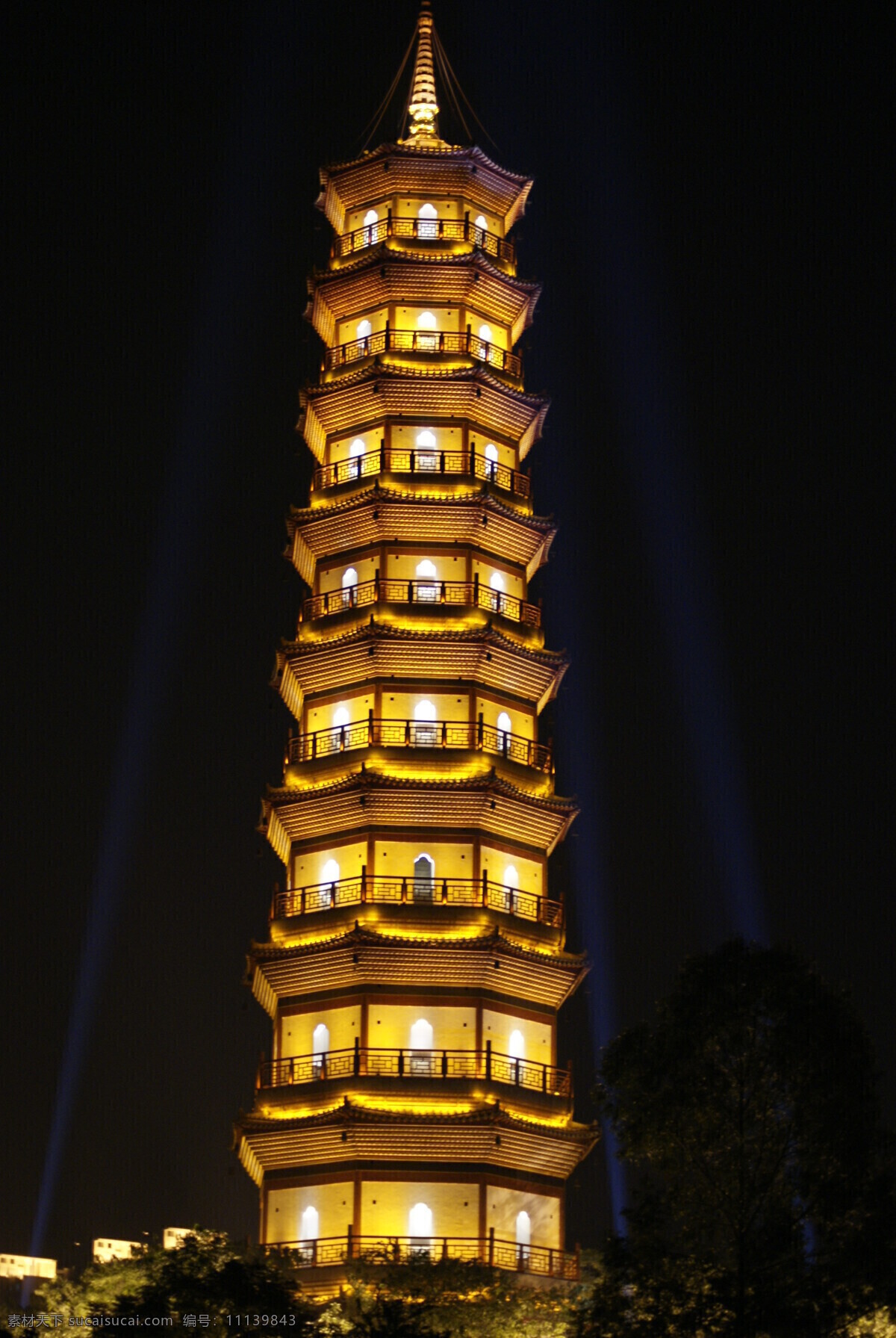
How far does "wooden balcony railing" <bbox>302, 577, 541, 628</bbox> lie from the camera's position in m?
44.0

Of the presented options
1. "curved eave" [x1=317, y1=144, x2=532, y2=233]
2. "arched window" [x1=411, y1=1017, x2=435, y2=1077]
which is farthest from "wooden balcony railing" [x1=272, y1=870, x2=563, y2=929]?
"curved eave" [x1=317, y1=144, x2=532, y2=233]

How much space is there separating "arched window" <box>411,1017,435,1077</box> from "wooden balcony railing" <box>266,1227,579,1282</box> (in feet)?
10.9

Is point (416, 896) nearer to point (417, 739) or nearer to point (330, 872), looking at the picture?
point (330, 872)

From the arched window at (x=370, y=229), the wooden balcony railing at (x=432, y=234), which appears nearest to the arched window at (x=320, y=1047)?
the wooden balcony railing at (x=432, y=234)

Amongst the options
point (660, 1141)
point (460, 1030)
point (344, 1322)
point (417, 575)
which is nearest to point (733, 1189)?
point (660, 1141)

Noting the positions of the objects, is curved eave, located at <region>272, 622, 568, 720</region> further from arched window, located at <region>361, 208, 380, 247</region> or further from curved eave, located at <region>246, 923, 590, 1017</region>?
arched window, located at <region>361, 208, 380, 247</region>

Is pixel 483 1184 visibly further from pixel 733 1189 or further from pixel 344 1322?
pixel 733 1189

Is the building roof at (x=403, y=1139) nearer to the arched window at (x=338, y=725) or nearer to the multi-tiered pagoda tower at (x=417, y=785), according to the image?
the multi-tiered pagoda tower at (x=417, y=785)

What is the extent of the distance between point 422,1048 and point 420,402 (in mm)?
15798

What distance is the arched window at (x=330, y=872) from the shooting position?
41.7 meters

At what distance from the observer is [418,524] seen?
44562 millimetres

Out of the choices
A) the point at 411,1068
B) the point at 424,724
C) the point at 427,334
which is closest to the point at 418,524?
the point at 424,724

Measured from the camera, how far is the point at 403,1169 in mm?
37719

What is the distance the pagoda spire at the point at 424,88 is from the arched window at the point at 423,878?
69.5 ft
